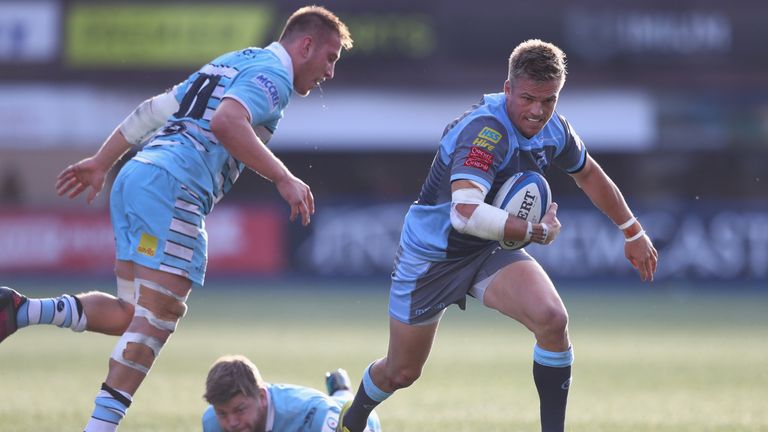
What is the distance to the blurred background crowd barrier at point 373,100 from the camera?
20516 mm

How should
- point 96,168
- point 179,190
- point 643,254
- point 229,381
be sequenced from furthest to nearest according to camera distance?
point 96,168 < point 643,254 < point 179,190 < point 229,381

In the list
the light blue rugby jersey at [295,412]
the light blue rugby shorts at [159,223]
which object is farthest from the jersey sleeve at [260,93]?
the light blue rugby jersey at [295,412]

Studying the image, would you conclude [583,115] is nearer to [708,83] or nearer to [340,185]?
[708,83]

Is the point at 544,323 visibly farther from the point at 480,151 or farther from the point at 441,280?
the point at 480,151

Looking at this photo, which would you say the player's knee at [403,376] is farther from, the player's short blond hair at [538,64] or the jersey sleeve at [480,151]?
the player's short blond hair at [538,64]

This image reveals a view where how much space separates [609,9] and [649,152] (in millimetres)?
3718

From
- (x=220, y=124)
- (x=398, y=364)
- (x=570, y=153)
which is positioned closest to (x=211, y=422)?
(x=398, y=364)

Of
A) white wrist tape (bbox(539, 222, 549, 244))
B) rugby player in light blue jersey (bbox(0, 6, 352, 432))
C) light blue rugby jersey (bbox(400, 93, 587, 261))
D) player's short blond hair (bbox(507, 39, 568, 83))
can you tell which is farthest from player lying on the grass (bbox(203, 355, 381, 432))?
player's short blond hair (bbox(507, 39, 568, 83))

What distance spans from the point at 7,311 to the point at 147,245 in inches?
29.7

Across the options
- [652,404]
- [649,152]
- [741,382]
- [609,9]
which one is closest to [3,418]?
[652,404]

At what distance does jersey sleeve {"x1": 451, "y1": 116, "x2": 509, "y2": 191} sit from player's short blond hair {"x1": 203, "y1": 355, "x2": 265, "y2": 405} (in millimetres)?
1298

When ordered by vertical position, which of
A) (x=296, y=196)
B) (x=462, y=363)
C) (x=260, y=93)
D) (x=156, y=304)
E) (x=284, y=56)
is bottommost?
(x=462, y=363)

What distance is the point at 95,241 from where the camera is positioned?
67.3 ft

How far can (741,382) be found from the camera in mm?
9406
